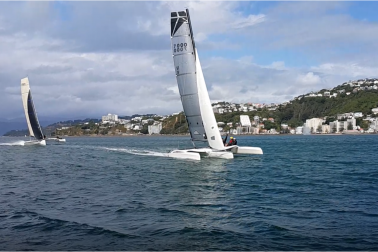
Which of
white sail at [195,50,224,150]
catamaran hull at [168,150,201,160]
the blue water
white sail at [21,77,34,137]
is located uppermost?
white sail at [21,77,34,137]

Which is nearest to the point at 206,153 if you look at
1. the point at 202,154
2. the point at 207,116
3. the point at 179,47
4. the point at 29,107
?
the point at 202,154

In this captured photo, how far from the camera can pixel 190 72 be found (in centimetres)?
2717

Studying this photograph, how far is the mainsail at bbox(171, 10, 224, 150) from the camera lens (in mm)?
26641

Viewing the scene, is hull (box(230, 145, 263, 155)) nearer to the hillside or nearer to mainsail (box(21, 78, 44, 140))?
mainsail (box(21, 78, 44, 140))

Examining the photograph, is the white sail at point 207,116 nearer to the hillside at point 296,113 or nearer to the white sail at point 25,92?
the white sail at point 25,92

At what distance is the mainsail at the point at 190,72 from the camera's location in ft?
87.4

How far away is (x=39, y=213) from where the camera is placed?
11.1 metres

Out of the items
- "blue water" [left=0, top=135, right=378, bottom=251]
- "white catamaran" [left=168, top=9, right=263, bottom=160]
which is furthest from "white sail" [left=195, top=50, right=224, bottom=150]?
"blue water" [left=0, top=135, right=378, bottom=251]

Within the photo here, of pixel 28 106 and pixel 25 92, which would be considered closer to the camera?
pixel 25 92

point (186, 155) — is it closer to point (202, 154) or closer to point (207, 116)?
point (202, 154)

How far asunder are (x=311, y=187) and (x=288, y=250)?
7.76 metres

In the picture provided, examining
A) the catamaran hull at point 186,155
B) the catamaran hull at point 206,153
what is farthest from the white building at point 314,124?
the catamaran hull at point 186,155

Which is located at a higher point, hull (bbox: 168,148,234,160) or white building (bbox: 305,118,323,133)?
white building (bbox: 305,118,323,133)

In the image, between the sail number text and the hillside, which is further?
the hillside
